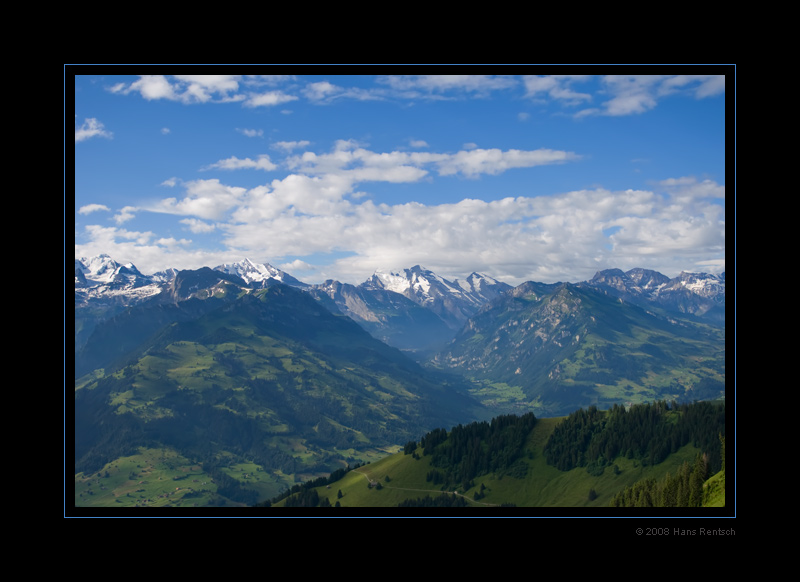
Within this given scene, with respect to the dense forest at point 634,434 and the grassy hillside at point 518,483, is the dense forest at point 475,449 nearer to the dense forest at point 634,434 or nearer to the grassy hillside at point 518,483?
the grassy hillside at point 518,483

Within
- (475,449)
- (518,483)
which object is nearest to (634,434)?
(518,483)

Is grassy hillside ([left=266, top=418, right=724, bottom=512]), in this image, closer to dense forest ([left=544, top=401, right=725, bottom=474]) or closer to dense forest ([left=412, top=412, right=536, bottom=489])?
dense forest ([left=412, top=412, right=536, bottom=489])

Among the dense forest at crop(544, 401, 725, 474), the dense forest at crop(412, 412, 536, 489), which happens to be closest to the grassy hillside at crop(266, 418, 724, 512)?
the dense forest at crop(412, 412, 536, 489)

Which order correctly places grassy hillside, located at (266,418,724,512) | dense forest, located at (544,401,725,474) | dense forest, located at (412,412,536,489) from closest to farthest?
dense forest, located at (544,401,725,474) < grassy hillside, located at (266,418,724,512) < dense forest, located at (412,412,536,489)

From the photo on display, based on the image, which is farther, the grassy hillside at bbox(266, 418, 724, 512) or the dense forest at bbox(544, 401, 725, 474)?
the grassy hillside at bbox(266, 418, 724, 512)

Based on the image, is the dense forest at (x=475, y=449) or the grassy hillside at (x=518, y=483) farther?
the dense forest at (x=475, y=449)

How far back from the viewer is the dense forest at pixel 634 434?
94875 mm

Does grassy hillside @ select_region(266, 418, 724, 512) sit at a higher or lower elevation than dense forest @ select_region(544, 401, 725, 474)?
lower

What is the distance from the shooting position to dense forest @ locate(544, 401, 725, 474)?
9488 centimetres

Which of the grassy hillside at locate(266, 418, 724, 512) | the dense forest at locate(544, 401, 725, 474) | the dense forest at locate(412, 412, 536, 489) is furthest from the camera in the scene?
the dense forest at locate(412, 412, 536, 489)

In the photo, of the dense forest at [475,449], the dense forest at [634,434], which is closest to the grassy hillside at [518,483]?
the dense forest at [475,449]
